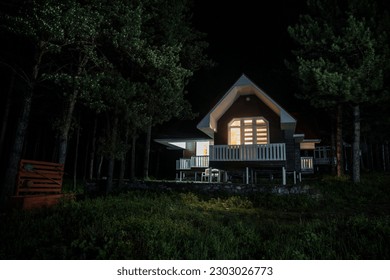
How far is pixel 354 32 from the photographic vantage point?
1317cm

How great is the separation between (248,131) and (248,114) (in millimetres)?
1155

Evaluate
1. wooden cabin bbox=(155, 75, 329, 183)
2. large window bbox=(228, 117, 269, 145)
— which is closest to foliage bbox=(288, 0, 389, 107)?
wooden cabin bbox=(155, 75, 329, 183)

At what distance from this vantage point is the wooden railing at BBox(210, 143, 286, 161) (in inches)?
546

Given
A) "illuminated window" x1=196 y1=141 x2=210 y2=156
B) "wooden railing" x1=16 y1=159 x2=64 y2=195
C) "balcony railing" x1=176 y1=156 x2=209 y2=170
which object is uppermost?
"illuminated window" x1=196 y1=141 x2=210 y2=156

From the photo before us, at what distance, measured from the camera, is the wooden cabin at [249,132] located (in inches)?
555

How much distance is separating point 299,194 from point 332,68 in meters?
7.76

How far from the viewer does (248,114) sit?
1641 centimetres

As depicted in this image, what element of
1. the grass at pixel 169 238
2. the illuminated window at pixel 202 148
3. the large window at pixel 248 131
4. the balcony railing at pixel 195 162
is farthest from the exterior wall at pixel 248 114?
the grass at pixel 169 238

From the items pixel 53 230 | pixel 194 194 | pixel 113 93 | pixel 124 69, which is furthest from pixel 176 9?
pixel 53 230

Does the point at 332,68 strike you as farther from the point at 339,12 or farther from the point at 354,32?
the point at 339,12

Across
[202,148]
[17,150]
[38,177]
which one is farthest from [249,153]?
[17,150]

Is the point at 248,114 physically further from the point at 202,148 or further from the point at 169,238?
the point at 169,238

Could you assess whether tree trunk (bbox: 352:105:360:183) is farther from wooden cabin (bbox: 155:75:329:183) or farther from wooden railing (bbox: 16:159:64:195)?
wooden railing (bbox: 16:159:64:195)

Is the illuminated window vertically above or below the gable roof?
below
